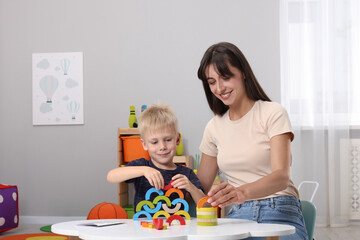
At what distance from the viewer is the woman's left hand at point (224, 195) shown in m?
1.44

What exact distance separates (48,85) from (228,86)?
2952mm

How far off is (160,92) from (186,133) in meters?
0.42

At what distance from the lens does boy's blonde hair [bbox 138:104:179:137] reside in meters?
1.95

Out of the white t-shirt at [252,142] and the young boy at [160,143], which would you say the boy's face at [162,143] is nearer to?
the young boy at [160,143]

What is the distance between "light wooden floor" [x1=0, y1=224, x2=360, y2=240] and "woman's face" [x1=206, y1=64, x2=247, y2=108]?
2123 mm

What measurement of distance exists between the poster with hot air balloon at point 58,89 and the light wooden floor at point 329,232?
942 millimetres

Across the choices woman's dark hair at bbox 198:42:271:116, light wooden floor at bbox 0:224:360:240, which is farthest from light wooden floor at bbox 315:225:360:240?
woman's dark hair at bbox 198:42:271:116

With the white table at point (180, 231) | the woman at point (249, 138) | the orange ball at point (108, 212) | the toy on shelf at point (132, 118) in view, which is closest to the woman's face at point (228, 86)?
the woman at point (249, 138)

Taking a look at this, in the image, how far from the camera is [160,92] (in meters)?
4.28

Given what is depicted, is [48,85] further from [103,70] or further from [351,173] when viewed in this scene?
[351,173]

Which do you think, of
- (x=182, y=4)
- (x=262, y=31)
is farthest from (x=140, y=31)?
(x=262, y=31)

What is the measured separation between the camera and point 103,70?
172 inches

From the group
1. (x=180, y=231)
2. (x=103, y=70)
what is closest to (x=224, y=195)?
(x=180, y=231)

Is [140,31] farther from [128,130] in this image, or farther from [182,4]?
[128,130]
